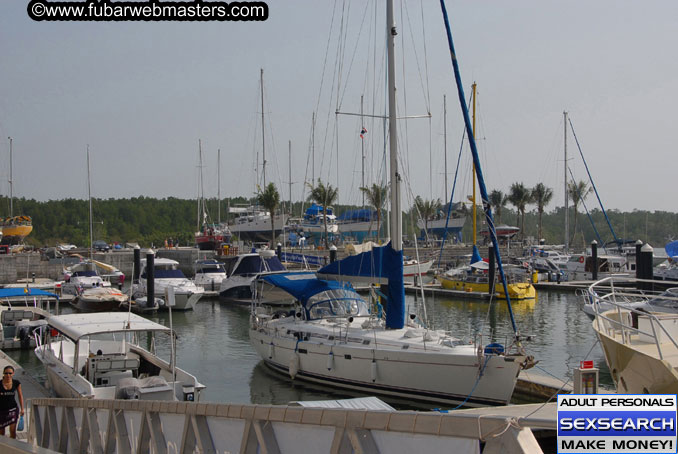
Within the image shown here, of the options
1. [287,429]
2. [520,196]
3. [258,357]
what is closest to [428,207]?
[520,196]

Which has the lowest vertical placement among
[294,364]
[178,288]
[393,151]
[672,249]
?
[294,364]

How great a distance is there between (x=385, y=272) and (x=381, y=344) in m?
2.68

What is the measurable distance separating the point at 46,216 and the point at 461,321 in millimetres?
107736

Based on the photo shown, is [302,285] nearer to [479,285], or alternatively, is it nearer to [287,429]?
[287,429]

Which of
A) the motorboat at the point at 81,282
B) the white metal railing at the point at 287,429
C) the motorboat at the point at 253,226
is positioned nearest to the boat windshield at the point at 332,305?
the white metal railing at the point at 287,429

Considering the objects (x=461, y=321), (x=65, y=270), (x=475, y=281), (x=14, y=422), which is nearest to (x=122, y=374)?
(x=14, y=422)

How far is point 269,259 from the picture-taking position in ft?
148

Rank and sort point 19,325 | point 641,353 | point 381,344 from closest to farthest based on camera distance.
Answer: point 641,353
point 381,344
point 19,325

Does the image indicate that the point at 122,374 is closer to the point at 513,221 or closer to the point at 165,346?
the point at 165,346

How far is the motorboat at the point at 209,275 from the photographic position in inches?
1950

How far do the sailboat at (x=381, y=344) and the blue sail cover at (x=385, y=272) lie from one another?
0.03 metres

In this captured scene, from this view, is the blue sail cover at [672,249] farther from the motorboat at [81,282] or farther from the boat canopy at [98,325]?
the motorboat at [81,282]

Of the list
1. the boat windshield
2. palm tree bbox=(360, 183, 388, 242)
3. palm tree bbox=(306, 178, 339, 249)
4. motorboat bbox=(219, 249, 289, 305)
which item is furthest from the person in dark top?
palm tree bbox=(306, 178, 339, 249)

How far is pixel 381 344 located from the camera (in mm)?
18328
